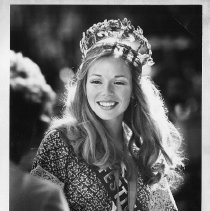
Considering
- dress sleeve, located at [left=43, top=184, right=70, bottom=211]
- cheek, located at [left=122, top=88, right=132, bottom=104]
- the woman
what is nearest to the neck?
the woman

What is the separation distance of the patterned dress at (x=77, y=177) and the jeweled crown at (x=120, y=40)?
53 cm

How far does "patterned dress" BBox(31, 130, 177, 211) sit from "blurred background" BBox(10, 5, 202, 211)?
102mm

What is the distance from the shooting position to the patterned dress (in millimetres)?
2049

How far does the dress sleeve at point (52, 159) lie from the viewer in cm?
205

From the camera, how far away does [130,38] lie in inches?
82.3

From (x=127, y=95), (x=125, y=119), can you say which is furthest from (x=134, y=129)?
(x=127, y=95)

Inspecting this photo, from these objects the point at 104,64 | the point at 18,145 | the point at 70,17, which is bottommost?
the point at 18,145

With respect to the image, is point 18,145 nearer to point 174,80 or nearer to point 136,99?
point 136,99

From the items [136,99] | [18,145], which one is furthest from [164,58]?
[18,145]

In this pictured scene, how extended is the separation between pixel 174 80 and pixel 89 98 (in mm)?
485

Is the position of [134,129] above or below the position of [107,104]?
below

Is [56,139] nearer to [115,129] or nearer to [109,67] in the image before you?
[115,129]

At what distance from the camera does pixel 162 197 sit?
212 cm

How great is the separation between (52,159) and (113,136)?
0.36 meters
